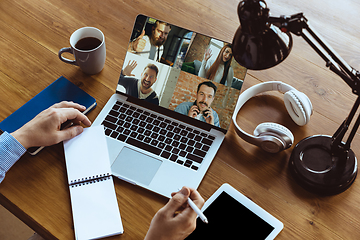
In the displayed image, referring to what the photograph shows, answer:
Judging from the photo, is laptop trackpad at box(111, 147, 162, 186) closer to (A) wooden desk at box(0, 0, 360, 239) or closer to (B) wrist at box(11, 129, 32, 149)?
(A) wooden desk at box(0, 0, 360, 239)

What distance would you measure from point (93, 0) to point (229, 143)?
76cm

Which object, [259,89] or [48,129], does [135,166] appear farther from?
[259,89]

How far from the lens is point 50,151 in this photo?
919 millimetres

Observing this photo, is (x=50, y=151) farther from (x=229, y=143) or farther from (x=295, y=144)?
(x=295, y=144)

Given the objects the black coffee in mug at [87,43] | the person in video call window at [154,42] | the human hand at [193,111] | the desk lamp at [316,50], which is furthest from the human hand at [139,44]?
the desk lamp at [316,50]

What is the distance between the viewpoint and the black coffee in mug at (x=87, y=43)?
3.30ft

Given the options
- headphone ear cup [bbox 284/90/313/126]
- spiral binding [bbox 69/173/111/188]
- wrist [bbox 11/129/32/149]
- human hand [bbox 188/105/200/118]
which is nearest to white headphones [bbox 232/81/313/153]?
headphone ear cup [bbox 284/90/313/126]

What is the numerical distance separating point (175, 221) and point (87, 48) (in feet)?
1.94

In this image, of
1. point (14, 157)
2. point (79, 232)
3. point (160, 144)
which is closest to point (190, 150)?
point (160, 144)

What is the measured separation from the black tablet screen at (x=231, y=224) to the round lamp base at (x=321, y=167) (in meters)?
0.16

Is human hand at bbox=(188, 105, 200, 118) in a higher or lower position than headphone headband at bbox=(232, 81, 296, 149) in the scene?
lower

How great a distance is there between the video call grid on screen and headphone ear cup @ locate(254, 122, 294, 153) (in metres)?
0.10

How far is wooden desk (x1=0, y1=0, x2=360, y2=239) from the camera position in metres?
0.83

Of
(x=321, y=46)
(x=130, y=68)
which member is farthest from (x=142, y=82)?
(x=321, y=46)
